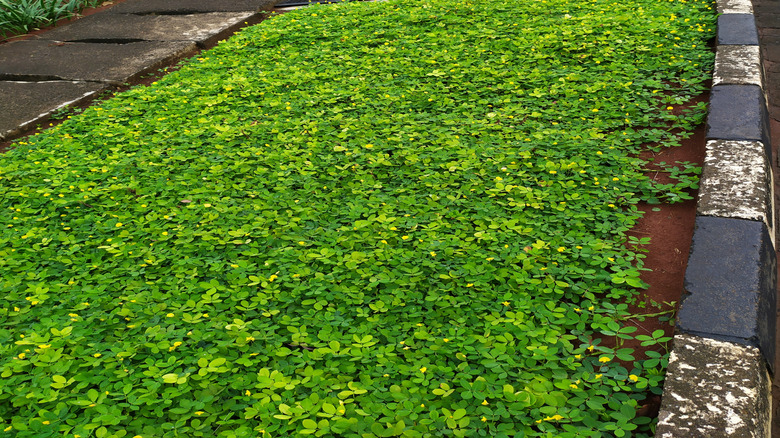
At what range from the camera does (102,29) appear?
253 inches

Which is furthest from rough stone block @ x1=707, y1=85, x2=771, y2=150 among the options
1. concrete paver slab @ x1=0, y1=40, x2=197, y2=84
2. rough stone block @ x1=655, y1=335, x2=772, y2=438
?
concrete paver slab @ x1=0, y1=40, x2=197, y2=84

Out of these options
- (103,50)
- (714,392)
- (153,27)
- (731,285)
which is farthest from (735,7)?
(103,50)

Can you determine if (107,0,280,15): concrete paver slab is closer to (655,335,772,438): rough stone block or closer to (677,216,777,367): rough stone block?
(677,216,777,367): rough stone block

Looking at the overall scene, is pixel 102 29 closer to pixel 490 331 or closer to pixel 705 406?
pixel 490 331

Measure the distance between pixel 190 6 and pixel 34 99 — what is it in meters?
2.89

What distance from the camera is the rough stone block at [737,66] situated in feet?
12.1

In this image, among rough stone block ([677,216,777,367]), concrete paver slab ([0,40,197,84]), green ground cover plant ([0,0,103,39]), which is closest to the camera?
rough stone block ([677,216,777,367])

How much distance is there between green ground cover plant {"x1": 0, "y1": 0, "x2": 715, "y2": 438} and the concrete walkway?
0.49 metres

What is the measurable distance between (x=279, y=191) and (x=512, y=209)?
130 centimetres

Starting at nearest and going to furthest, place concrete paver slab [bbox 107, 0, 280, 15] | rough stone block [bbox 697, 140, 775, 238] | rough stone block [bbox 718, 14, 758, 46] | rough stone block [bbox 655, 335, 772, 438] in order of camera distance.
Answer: rough stone block [bbox 655, 335, 772, 438], rough stone block [bbox 697, 140, 775, 238], rough stone block [bbox 718, 14, 758, 46], concrete paver slab [bbox 107, 0, 280, 15]

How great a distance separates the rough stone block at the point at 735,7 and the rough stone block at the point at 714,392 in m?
4.10

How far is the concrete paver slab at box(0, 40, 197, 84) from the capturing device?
17.1 ft

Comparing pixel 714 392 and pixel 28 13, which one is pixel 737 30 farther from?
pixel 28 13

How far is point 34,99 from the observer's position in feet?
15.6
